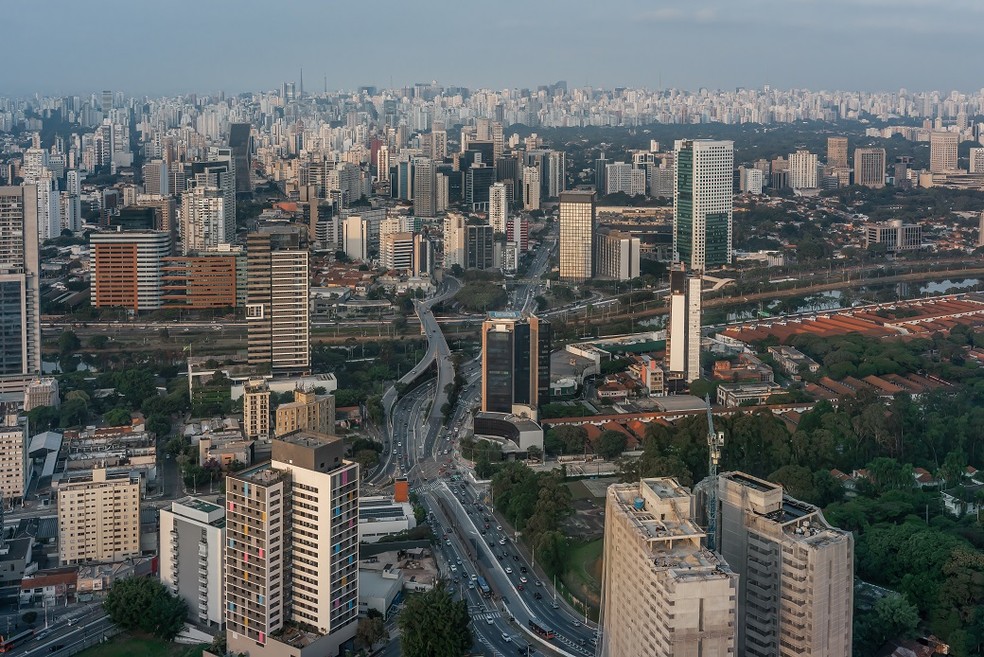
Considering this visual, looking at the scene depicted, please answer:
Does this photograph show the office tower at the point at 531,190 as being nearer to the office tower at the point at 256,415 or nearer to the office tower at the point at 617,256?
the office tower at the point at 617,256

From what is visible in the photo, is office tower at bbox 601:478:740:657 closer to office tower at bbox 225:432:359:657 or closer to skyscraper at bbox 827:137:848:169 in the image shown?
office tower at bbox 225:432:359:657

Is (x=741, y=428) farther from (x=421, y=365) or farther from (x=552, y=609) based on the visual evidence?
(x=421, y=365)

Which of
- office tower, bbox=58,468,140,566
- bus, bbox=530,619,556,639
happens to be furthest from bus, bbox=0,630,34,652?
bus, bbox=530,619,556,639

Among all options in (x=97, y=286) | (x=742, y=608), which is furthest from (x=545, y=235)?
(x=742, y=608)

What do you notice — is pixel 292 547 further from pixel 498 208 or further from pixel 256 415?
pixel 498 208

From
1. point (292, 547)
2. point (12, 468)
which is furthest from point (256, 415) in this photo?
point (292, 547)

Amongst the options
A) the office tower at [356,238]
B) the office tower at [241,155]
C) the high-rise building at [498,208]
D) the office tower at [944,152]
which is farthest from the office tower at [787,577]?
the office tower at [944,152]

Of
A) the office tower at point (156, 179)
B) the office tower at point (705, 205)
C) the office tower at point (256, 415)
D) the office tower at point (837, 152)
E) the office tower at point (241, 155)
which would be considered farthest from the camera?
the office tower at point (837, 152)
